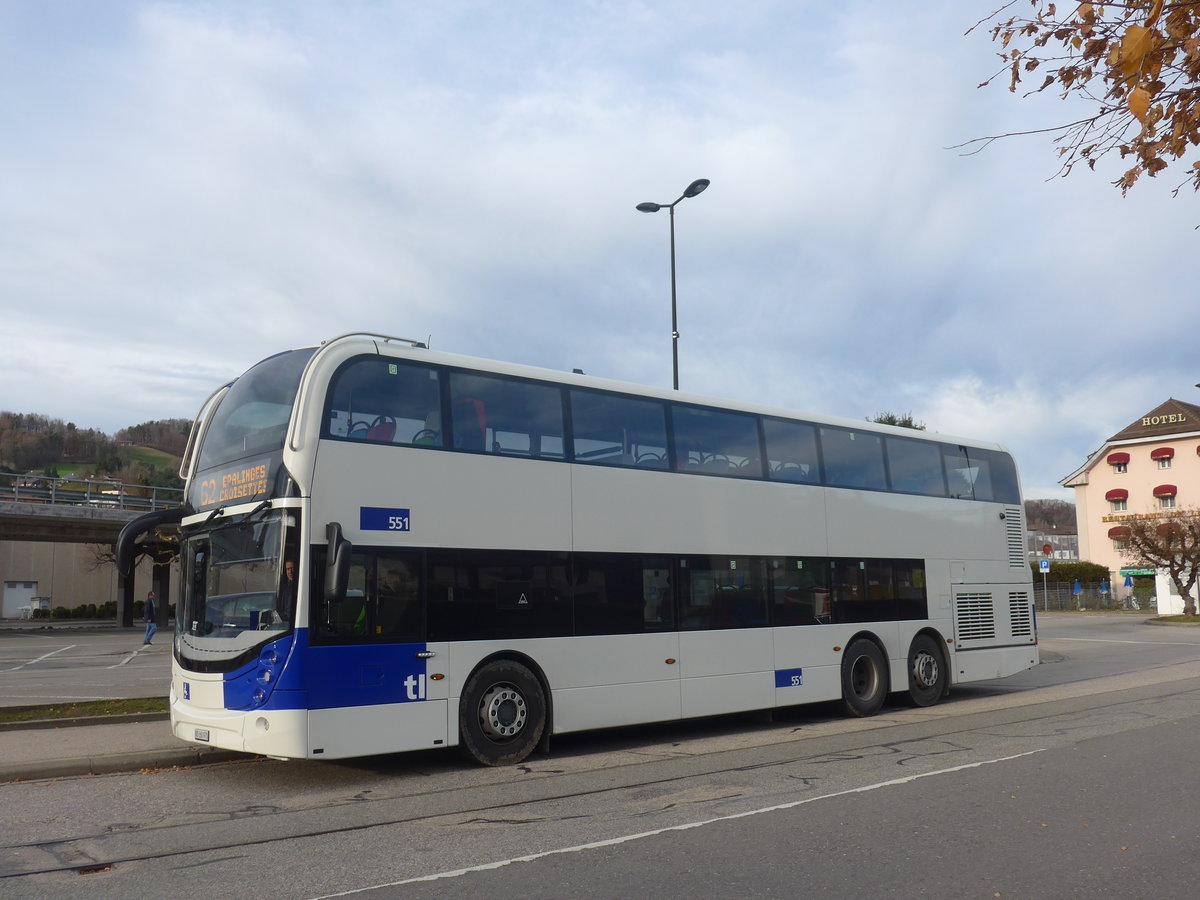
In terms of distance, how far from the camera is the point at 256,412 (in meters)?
9.87

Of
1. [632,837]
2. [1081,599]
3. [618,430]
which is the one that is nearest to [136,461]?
[1081,599]

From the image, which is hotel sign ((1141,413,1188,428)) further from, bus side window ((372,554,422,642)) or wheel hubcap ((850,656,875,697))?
bus side window ((372,554,422,642))

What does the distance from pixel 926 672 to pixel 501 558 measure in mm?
8086

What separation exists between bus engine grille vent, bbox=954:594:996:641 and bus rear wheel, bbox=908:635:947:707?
0.63m

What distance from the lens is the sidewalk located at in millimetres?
9445

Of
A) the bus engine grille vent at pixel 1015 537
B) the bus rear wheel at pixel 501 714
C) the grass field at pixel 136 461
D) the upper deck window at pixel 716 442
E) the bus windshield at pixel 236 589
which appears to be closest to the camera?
the bus windshield at pixel 236 589

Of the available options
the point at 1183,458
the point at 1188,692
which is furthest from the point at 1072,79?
the point at 1183,458

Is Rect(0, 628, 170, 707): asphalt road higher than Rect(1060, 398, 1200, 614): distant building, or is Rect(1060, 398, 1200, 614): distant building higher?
Rect(1060, 398, 1200, 614): distant building

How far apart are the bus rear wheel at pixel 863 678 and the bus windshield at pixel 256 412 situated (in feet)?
27.6

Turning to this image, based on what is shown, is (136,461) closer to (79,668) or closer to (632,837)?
(79,668)

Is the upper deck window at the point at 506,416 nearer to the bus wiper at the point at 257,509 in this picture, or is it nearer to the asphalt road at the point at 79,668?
the bus wiper at the point at 257,509

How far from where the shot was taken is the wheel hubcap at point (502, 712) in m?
10.1

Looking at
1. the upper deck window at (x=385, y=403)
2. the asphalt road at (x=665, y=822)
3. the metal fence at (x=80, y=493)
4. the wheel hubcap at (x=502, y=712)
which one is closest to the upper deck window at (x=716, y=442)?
the asphalt road at (x=665, y=822)

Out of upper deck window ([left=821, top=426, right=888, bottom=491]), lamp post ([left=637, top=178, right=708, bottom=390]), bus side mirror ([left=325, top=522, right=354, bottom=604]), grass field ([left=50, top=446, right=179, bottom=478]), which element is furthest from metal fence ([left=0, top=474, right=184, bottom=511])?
grass field ([left=50, top=446, right=179, bottom=478])
